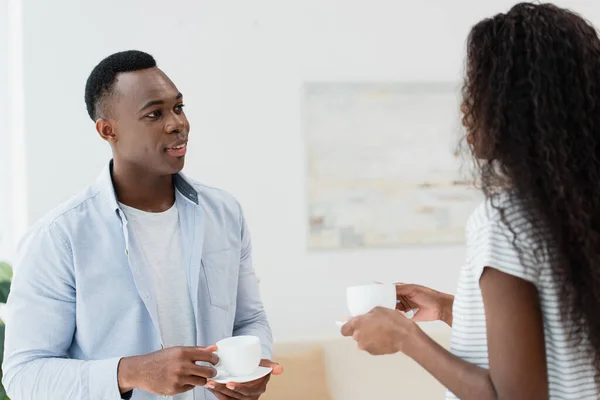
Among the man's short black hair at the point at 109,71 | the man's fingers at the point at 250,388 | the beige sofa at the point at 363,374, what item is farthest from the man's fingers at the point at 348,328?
the beige sofa at the point at 363,374

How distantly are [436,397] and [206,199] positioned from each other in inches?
69.6

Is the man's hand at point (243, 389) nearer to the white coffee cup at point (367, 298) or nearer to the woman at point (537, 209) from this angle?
the white coffee cup at point (367, 298)

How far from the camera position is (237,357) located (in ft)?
4.22

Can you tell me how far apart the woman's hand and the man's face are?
0.68m

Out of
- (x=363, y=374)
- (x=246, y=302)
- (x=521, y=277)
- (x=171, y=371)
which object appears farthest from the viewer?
(x=363, y=374)

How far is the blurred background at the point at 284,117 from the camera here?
9.35ft

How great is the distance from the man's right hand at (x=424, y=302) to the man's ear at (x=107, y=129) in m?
0.80

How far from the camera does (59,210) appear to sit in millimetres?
1470

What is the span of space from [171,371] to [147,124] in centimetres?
61

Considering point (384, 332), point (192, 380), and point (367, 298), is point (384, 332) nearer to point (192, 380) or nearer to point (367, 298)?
point (367, 298)

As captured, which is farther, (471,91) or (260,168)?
(260,168)

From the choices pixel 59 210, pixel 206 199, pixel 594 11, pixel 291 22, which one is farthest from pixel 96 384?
pixel 594 11

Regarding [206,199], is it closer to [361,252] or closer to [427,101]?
[361,252]

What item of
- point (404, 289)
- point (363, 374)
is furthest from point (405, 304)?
point (363, 374)
